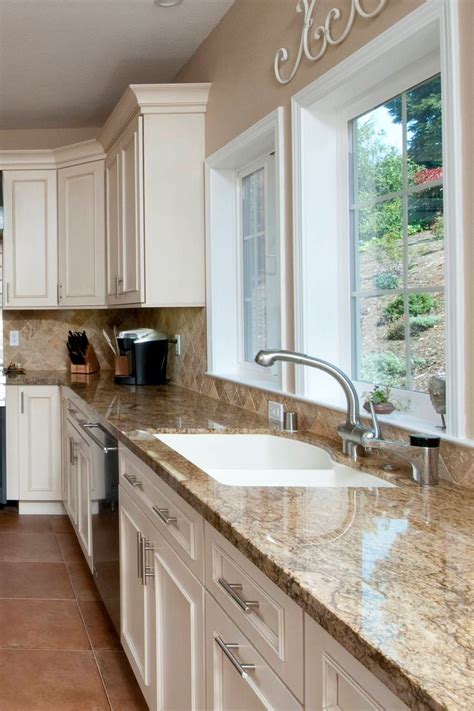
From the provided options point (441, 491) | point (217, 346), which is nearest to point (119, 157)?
point (217, 346)

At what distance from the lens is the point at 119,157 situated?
3.85 metres

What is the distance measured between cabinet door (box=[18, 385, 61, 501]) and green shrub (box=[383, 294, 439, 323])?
108 inches

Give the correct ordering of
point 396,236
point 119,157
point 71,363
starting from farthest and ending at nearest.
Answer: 1. point 71,363
2. point 119,157
3. point 396,236

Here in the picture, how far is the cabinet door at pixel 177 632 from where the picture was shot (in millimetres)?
1521

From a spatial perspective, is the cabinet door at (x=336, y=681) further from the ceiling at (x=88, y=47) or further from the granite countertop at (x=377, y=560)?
the ceiling at (x=88, y=47)

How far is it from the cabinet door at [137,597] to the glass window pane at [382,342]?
2.81 feet

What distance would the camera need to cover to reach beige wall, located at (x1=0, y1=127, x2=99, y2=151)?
500 cm

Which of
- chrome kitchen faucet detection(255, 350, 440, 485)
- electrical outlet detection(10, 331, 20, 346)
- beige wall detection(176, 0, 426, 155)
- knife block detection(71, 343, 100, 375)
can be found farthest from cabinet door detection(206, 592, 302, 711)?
electrical outlet detection(10, 331, 20, 346)

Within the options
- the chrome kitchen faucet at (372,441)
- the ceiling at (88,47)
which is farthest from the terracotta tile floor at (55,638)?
the ceiling at (88,47)

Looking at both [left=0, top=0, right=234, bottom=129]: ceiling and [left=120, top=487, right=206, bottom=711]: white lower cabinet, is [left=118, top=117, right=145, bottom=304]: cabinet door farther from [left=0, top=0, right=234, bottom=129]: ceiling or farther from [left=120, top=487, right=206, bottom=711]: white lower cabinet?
[left=120, top=487, right=206, bottom=711]: white lower cabinet

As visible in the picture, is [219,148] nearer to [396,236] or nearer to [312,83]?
[312,83]

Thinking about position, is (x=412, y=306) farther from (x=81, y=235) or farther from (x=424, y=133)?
(x=81, y=235)

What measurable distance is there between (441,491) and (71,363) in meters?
3.71

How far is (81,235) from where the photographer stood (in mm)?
4480
